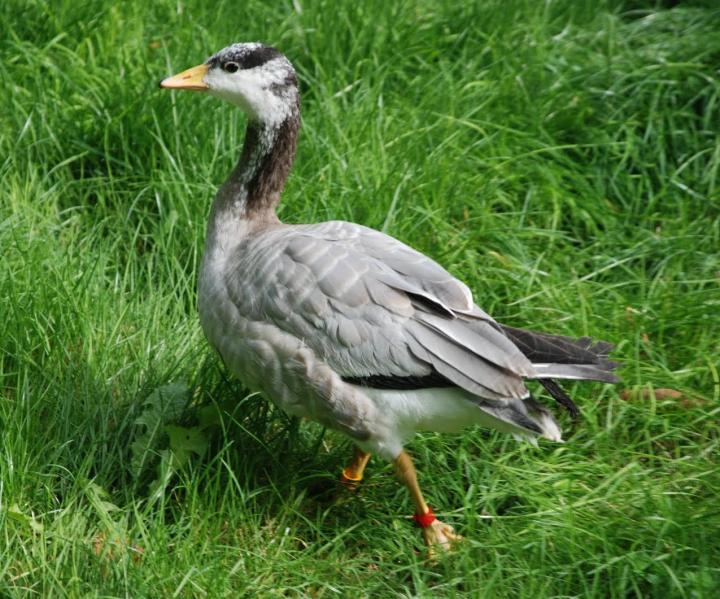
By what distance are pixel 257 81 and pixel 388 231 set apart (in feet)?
2.98

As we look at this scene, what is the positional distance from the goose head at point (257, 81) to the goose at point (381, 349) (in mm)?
446

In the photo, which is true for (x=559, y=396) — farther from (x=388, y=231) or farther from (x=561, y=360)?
(x=388, y=231)

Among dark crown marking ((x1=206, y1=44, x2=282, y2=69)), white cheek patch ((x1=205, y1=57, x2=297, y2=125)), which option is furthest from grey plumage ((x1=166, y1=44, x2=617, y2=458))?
dark crown marking ((x1=206, y1=44, x2=282, y2=69))

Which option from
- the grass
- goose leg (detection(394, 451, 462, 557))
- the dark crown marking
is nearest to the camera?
the grass

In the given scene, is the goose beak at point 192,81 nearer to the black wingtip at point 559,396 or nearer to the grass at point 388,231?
the grass at point 388,231

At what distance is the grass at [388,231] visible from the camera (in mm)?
3340

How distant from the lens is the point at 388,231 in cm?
435

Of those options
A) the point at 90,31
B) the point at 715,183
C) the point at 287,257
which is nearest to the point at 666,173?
the point at 715,183

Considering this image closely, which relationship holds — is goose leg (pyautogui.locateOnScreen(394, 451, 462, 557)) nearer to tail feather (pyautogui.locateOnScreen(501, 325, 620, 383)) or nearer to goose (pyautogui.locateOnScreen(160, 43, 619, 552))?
goose (pyautogui.locateOnScreen(160, 43, 619, 552))

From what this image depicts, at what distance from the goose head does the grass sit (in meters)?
0.75

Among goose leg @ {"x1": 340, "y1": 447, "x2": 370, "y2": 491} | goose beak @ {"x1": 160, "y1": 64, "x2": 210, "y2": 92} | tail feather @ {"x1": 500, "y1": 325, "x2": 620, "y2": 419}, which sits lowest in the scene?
goose leg @ {"x1": 340, "y1": 447, "x2": 370, "y2": 491}

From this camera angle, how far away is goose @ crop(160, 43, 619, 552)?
336cm

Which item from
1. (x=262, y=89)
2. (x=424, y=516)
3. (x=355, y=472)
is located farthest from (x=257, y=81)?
(x=424, y=516)

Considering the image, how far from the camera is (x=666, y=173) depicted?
494 centimetres
